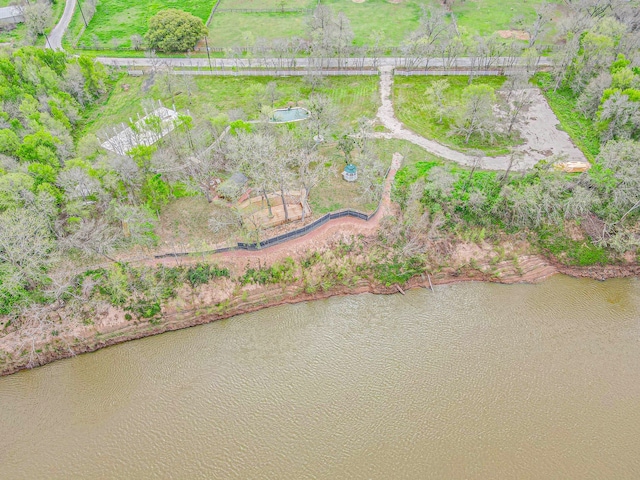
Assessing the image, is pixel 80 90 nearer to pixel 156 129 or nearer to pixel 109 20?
pixel 156 129

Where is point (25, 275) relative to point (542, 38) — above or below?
below

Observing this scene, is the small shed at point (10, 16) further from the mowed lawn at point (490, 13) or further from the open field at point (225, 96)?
the mowed lawn at point (490, 13)

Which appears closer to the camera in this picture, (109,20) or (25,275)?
(25,275)

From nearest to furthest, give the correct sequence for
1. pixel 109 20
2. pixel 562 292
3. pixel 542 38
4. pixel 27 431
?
pixel 27 431 < pixel 562 292 < pixel 542 38 < pixel 109 20

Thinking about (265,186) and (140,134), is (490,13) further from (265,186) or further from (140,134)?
(140,134)

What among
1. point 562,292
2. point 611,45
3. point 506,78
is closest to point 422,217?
point 562,292

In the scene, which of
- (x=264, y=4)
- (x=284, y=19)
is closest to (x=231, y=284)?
(x=284, y=19)
